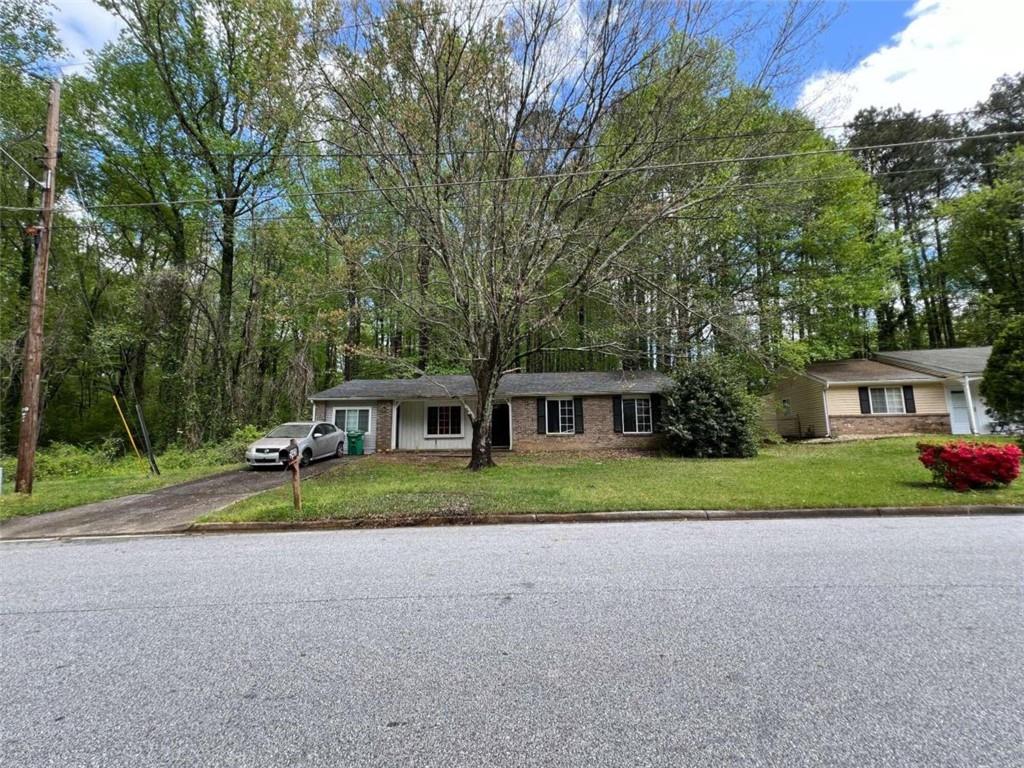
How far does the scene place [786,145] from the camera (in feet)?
36.8

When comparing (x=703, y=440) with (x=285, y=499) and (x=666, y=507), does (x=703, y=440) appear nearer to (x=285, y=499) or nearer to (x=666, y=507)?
(x=666, y=507)

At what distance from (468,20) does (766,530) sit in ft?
36.9

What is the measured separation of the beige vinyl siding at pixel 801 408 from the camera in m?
21.7

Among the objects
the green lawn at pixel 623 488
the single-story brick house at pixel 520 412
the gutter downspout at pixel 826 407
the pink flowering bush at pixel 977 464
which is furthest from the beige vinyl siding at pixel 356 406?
the gutter downspout at pixel 826 407

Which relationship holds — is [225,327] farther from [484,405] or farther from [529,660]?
[529,660]

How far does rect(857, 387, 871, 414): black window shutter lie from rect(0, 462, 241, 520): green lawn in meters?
23.9

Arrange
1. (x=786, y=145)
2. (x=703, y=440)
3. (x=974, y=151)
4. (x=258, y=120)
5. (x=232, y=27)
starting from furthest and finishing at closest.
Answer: (x=974, y=151)
(x=232, y=27)
(x=703, y=440)
(x=258, y=120)
(x=786, y=145)

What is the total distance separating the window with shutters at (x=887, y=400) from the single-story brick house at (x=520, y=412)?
9.00m

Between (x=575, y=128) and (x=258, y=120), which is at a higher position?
(x=258, y=120)

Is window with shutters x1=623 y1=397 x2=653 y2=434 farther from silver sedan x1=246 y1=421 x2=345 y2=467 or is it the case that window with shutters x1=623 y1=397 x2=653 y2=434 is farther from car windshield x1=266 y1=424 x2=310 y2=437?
car windshield x1=266 y1=424 x2=310 y2=437

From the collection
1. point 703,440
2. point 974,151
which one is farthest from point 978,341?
point 703,440

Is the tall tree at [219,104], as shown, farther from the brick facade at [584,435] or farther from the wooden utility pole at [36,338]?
the brick facade at [584,435]

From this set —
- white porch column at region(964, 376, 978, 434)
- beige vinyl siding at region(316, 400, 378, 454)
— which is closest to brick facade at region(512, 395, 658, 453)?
beige vinyl siding at region(316, 400, 378, 454)

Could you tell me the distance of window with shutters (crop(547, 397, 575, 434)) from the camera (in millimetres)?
19547
